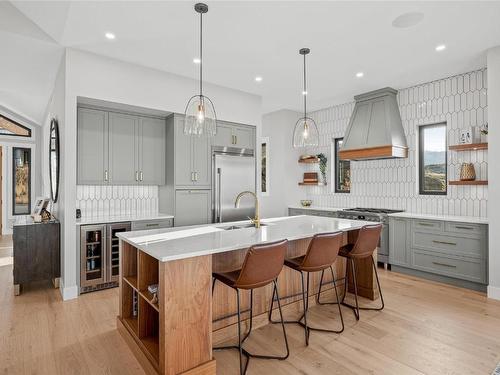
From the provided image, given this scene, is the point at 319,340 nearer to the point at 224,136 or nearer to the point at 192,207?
the point at 192,207

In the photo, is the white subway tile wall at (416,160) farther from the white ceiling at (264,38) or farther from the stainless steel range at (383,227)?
the stainless steel range at (383,227)

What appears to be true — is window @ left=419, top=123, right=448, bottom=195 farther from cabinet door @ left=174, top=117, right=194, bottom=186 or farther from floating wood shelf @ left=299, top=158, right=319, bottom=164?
cabinet door @ left=174, top=117, right=194, bottom=186

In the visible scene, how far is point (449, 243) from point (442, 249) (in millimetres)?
128

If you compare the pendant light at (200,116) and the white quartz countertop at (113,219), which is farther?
the white quartz countertop at (113,219)

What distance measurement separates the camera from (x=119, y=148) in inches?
166

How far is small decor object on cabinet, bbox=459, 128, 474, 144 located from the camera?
4.07 m

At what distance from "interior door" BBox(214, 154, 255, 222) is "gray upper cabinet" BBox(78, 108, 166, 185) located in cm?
89

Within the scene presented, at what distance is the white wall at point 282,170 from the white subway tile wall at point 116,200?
2.54 metres

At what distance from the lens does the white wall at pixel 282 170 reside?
643 centimetres

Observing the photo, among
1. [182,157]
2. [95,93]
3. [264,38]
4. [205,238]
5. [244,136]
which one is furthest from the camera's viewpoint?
[244,136]

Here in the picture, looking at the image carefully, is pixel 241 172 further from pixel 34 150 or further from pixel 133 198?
pixel 34 150

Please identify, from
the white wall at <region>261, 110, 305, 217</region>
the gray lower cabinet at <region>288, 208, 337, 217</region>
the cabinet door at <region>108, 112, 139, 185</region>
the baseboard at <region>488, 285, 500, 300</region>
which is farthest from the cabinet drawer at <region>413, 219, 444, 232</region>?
the cabinet door at <region>108, 112, 139, 185</region>

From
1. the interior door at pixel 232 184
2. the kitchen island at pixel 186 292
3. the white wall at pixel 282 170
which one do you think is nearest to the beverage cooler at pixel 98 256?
the kitchen island at pixel 186 292

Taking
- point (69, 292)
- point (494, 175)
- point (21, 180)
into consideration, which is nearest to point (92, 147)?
point (69, 292)
